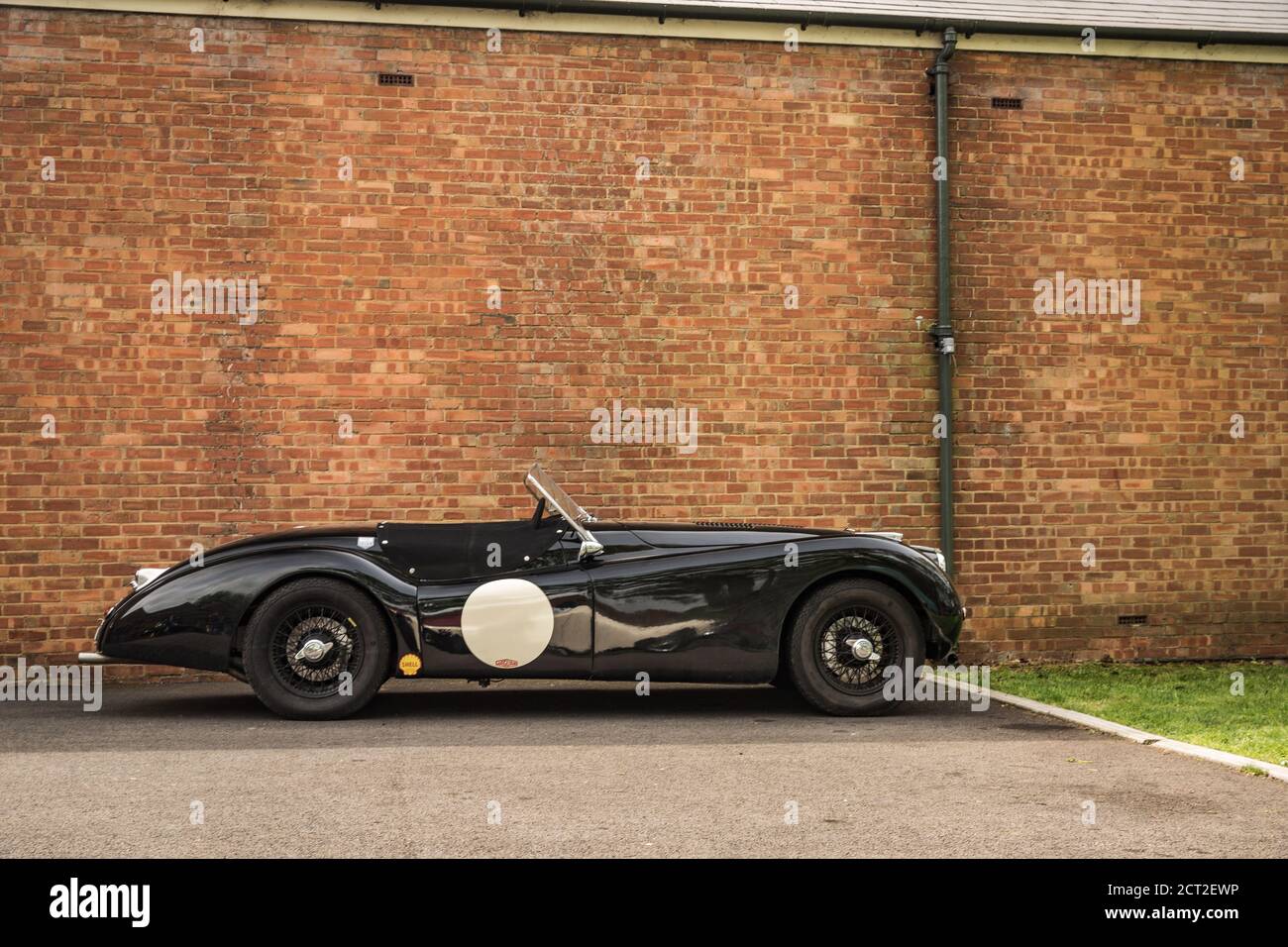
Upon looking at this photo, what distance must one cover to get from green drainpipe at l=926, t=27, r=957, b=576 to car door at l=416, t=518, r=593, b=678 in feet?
13.1

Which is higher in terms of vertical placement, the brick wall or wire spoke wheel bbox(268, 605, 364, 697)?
the brick wall

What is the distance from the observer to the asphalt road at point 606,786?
4277 millimetres

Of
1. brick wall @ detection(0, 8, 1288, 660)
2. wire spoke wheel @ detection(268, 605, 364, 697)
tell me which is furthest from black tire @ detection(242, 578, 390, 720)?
brick wall @ detection(0, 8, 1288, 660)

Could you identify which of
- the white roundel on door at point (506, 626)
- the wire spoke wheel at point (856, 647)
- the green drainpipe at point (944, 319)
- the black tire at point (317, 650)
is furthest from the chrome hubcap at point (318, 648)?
the green drainpipe at point (944, 319)

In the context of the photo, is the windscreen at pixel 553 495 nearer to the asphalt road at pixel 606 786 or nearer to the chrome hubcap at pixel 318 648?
the asphalt road at pixel 606 786

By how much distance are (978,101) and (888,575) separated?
16.1 feet

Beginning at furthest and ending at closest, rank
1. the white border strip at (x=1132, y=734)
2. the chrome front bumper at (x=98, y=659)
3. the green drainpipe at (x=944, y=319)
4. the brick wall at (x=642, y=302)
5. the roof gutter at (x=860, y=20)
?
1. the green drainpipe at (x=944, y=319)
2. the roof gutter at (x=860, y=20)
3. the brick wall at (x=642, y=302)
4. the chrome front bumper at (x=98, y=659)
5. the white border strip at (x=1132, y=734)

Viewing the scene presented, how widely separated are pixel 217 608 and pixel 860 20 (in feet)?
21.5

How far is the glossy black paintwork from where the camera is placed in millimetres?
6742

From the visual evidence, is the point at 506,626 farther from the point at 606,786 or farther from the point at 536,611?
the point at 606,786

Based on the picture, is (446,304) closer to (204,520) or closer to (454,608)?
(204,520)

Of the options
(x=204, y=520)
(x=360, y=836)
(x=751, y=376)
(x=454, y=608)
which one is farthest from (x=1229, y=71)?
(x=360, y=836)

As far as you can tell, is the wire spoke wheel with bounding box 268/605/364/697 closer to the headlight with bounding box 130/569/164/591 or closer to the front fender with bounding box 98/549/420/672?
the front fender with bounding box 98/549/420/672

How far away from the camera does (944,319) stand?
9.91m
